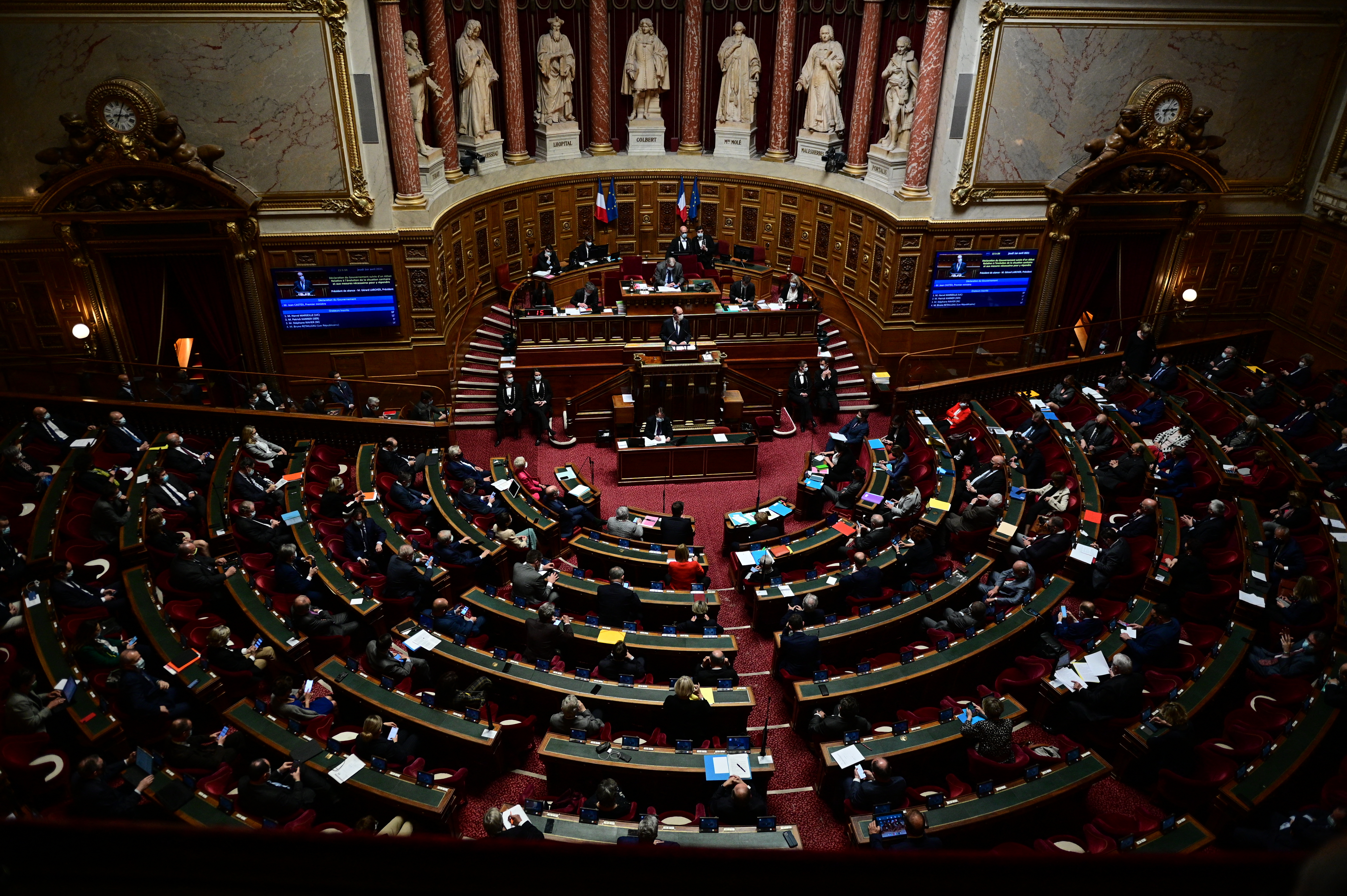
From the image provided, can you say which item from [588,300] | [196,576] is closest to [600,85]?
[588,300]

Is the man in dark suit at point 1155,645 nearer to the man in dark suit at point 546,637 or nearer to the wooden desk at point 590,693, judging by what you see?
the wooden desk at point 590,693

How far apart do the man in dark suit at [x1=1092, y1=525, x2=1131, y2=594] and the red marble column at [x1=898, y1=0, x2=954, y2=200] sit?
8.61 meters

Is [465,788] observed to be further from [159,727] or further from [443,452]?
[443,452]

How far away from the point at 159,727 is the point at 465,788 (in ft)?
9.86

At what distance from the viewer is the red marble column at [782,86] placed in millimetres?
19094

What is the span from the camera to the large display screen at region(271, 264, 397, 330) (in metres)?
15.5

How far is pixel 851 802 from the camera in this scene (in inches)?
300

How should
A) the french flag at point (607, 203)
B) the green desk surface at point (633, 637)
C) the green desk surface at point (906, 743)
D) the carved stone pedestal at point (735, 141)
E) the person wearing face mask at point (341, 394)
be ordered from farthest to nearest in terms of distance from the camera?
the carved stone pedestal at point (735, 141), the french flag at point (607, 203), the person wearing face mask at point (341, 394), the green desk surface at point (633, 637), the green desk surface at point (906, 743)

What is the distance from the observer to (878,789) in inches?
292

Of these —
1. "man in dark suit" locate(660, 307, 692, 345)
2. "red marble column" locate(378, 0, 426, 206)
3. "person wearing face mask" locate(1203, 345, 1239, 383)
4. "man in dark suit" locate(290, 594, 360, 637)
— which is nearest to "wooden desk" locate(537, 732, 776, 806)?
"man in dark suit" locate(290, 594, 360, 637)

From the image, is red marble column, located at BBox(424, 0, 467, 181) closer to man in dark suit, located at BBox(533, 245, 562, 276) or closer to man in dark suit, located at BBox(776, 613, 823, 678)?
man in dark suit, located at BBox(533, 245, 562, 276)

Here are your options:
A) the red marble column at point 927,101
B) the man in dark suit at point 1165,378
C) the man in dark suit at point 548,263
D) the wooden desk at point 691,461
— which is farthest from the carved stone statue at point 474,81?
the man in dark suit at point 1165,378

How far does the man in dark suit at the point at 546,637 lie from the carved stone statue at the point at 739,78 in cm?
1492

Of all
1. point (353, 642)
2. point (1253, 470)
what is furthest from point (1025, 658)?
point (353, 642)
